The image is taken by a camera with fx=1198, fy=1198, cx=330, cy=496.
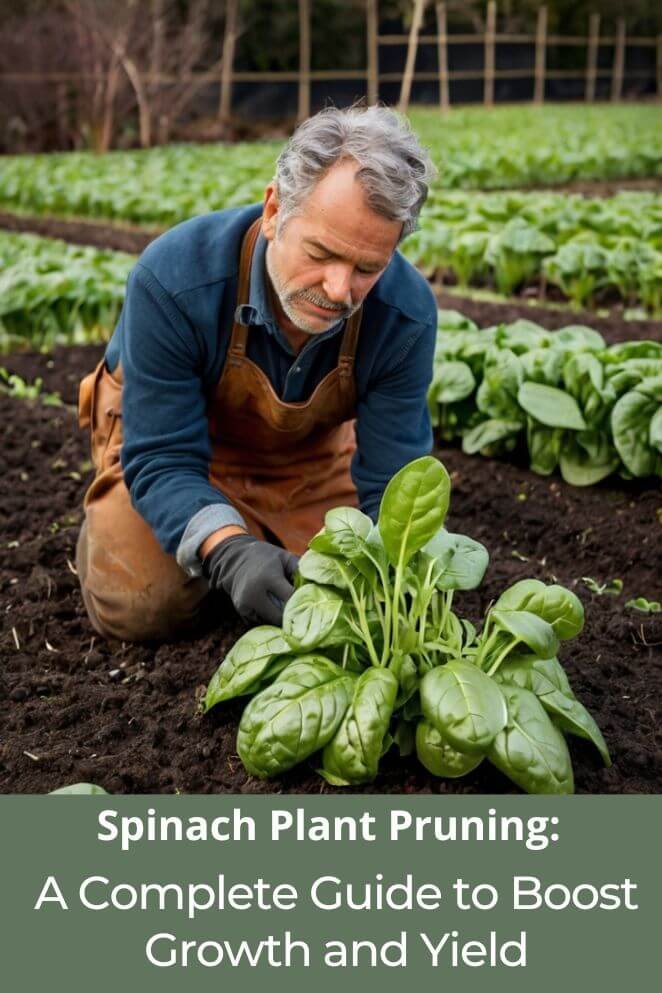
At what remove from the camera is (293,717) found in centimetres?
227

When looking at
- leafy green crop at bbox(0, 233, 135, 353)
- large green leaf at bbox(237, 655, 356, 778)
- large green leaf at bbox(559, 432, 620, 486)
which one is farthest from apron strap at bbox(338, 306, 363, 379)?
leafy green crop at bbox(0, 233, 135, 353)

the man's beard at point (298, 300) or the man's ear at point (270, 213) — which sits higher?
the man's ear at point (270, 213)

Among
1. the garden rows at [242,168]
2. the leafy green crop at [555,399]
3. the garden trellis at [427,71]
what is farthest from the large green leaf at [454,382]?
the garden trellis at [427,71]

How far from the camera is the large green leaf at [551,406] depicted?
4453mm

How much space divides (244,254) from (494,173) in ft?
39.9

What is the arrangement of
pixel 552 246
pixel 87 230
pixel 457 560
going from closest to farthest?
pixel 457 560 → pixel 552 246 → pixel 87 230

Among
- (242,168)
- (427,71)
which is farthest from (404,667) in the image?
(427,71)

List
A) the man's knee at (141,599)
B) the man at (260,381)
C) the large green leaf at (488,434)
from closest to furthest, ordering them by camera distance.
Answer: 1. the man at (260,381)
2. the man's knee at (141,599)
3. the large green leaf at (488,434)

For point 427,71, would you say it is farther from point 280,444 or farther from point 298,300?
point 298,300

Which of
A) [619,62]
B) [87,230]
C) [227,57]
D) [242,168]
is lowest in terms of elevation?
[619,62]

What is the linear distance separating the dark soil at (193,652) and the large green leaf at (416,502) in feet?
1.68

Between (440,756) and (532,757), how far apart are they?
0.18m

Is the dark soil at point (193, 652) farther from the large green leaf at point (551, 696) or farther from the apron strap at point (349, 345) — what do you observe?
the apron strap at point (349, 345)
